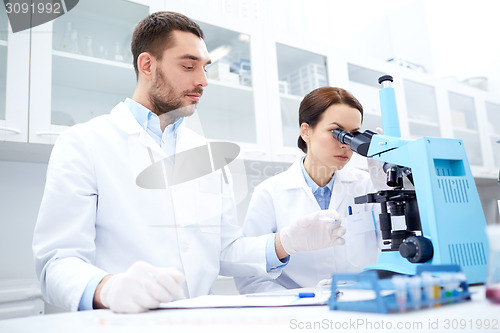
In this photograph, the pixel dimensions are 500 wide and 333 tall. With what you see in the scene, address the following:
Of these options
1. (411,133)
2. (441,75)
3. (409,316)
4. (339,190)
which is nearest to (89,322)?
(409,316)

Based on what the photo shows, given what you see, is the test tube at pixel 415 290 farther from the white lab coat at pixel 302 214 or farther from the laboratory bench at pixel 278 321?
the white lab coat at pixel 302 214

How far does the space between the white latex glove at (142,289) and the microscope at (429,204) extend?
1.63ft

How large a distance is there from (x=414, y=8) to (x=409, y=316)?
393 centimetres

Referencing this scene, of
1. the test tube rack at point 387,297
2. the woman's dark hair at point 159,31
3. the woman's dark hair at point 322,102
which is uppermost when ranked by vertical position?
the woman's dark hair at point 159,31

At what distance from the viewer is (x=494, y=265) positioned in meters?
0.53

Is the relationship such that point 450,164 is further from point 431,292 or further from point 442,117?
point 442,117

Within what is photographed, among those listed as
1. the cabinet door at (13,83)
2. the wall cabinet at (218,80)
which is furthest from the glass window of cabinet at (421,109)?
the cabinet door at (13,83)

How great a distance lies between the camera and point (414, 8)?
3.78 m

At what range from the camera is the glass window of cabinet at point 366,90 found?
288 centimetres

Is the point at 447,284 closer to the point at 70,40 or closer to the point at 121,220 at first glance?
the point at 121,220

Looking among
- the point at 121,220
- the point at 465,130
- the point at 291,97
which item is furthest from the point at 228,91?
the point at 465,130

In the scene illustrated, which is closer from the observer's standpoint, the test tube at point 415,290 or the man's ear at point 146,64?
the test tube at point 415,290

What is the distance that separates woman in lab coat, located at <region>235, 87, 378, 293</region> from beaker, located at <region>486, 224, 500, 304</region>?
39.8 inches

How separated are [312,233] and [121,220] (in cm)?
54
